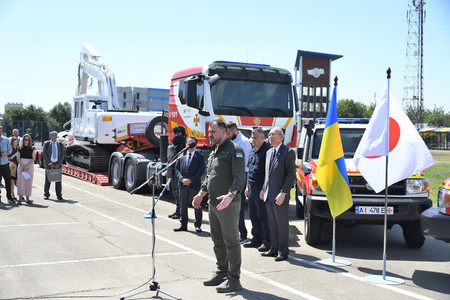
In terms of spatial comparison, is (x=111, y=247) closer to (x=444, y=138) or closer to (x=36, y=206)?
(x=36, y=206)

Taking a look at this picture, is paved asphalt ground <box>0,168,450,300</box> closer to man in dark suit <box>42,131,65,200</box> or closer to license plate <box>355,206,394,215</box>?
license plate <box>355,206,394,215</box>

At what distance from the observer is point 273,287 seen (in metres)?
5.65

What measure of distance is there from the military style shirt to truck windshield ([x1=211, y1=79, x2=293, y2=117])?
5899 mm

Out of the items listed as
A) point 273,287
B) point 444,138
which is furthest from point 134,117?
point 444,138

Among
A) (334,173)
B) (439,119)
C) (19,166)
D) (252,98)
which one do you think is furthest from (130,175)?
(439,119)

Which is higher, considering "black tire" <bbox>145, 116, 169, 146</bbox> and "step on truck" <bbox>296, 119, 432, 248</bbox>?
"black tire" <bbox>145, 116, 169, 146</bbox>

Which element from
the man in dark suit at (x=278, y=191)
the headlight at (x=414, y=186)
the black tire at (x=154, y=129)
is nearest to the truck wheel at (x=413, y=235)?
the headlight at (x=414, y=186)

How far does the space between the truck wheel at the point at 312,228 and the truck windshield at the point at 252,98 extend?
429cm

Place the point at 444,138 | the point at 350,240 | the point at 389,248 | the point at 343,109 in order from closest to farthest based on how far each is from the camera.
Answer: the point at 389,248
the point at 350,240
the point at 444,138
the point at 343,109

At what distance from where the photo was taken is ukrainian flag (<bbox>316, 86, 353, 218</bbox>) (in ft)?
23.3

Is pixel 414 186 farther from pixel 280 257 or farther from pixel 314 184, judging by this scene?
pixel 280 257

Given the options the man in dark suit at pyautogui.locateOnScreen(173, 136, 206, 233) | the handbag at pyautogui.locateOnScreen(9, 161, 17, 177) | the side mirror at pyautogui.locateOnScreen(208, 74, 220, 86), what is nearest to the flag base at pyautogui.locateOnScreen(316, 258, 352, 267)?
the man in dark suit at pyautogui.locateOnScreen(173, 136, 206, 233)

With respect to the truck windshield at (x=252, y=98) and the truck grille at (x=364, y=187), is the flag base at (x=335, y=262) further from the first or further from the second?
the truck windshield at (x=252, y=98)

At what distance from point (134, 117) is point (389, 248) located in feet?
37.8
